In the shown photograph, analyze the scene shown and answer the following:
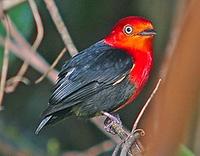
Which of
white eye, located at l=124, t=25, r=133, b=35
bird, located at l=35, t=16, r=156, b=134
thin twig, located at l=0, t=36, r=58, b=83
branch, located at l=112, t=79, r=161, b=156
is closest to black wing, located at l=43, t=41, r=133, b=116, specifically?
bird, located at l=35, t=16, r=156, b=134

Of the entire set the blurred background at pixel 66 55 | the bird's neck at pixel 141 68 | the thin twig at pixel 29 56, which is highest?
the bird's neck at pixel 141 68

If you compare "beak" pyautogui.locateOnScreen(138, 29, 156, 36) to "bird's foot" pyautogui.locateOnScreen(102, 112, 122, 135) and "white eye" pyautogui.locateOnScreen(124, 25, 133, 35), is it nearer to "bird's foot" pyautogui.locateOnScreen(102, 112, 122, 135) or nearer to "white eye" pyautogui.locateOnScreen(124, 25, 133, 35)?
"white eye" pyautogui.locateOnScreen(124, 25, 133, 35)

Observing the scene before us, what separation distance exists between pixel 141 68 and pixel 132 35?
8 cm

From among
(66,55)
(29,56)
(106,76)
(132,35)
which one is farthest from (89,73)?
(66,55)

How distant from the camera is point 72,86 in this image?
130cm

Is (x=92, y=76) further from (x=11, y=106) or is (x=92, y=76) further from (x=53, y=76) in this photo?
(x=11, y=106)

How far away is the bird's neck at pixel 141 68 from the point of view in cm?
122

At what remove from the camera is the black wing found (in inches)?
49.5

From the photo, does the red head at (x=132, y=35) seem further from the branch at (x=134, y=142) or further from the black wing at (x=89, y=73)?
the branch at (x=134, y=142)

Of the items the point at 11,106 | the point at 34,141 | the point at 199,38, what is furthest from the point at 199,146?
the point at 11,106

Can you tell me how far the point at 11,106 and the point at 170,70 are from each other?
2.73m

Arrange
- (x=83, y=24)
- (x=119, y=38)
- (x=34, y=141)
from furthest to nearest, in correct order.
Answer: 1. (x=34, y=141)
2. (x=83, y=24)
3. (x=119, y=38)

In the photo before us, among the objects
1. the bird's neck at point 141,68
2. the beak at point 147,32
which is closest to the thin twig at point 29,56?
the bird's neck at point 141,68

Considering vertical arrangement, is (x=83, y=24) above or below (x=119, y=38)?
below
